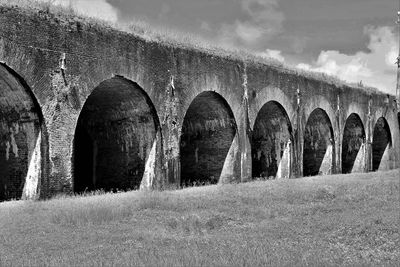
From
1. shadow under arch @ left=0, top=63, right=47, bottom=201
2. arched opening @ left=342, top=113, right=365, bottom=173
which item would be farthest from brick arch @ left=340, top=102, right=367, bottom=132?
shadow under arch @ left=0, top=63, right=47, bottom=201

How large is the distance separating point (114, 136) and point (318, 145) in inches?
385

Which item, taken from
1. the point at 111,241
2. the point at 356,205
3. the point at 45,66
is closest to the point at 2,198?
the point at 45,66

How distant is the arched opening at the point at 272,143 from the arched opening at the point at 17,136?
29.1ft

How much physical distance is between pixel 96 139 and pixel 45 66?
3.61 metres

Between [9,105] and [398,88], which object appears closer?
[9,105]

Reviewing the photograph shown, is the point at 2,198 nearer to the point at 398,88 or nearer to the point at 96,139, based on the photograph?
the point at 96,139

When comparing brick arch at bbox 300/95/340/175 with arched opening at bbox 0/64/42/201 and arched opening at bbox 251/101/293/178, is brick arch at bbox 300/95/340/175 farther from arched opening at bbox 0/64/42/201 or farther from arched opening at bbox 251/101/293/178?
arched opening at bbox 0/64/42/201

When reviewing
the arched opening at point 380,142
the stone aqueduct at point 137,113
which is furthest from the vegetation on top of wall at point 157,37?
the arched opening at point 380,142

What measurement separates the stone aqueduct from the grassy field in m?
1.34

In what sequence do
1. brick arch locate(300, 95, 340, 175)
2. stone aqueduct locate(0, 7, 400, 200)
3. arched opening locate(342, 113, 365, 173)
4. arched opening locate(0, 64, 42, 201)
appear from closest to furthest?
arched opening locate(0, 64, 42, 201), stone aqueduct locate(0, 7, 400, 200), brick arch locate(300, 95, 340, 175), arched opening locate(342, 113, 365, 173)

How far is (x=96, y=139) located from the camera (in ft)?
41.7

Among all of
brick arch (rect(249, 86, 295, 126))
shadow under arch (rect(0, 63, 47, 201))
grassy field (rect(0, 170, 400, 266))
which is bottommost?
grassy field (rect(0, 170, 400, 266))

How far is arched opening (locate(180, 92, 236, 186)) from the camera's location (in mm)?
14239

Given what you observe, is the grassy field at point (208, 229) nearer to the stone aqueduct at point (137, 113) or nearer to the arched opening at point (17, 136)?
the arched opening at point (17, 136)
